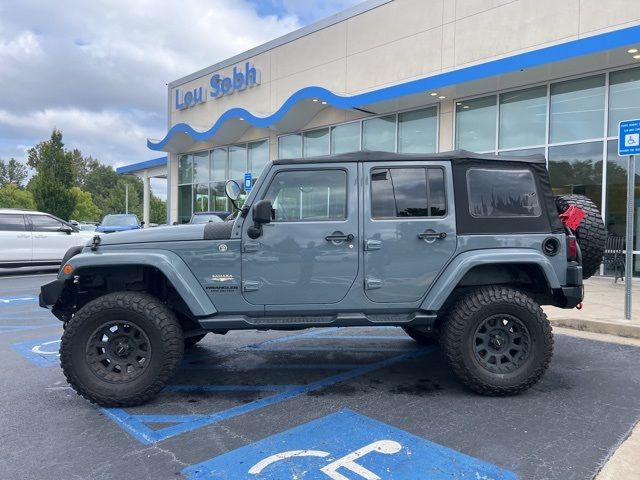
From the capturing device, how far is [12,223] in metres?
12.8

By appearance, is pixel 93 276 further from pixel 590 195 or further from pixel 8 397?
pixel 590 195

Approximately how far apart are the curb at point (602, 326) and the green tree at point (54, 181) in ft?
91.7

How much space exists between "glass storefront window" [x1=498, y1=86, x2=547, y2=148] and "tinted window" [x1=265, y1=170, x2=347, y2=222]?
31.8ft

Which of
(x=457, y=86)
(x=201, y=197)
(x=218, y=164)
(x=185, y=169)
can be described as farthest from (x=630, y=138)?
(x=185, y=169)

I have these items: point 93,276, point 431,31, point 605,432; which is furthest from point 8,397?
point 431,31

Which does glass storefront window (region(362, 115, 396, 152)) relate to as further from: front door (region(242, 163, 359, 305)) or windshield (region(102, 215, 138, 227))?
front door (region(242, 163, 359, 305))

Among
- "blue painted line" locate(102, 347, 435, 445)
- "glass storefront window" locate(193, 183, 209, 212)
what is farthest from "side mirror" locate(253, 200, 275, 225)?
"glass storefront window" locate(193, 183, 209, 212)

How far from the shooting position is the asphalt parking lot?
2.91m

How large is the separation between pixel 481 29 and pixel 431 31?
5.20 feet

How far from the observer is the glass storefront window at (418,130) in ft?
46.6

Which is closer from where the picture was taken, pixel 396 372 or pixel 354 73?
pixel 396 372

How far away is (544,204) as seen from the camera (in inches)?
168

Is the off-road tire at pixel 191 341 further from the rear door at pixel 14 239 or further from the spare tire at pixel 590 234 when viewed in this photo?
the rear door at pixel 14 239

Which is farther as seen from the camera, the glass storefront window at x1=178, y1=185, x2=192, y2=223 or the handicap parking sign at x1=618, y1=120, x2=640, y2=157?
the glass storefront window at x1=178, y1=185, x2=192, y2=223
